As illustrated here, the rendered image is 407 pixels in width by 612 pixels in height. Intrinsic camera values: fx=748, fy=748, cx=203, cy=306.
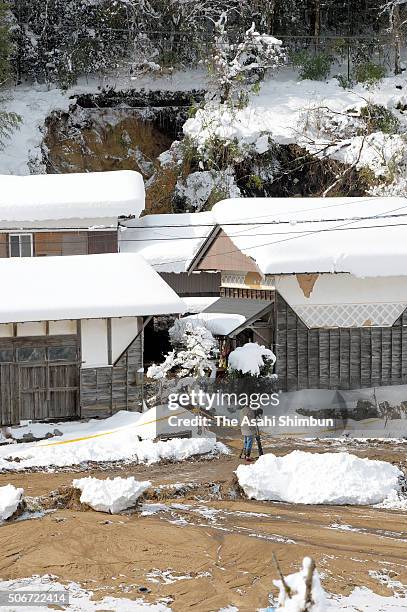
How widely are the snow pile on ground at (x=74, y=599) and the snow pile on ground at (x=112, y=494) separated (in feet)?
7.89

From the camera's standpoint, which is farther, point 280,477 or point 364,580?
point 280,477

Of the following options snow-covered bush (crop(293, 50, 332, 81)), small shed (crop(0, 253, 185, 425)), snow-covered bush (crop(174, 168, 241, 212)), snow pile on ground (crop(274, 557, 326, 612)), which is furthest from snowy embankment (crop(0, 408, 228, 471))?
snow-covered bush (crop(293, 50, 332, 81))

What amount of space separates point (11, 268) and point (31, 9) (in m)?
23.2

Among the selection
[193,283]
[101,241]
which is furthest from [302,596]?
[193,283]

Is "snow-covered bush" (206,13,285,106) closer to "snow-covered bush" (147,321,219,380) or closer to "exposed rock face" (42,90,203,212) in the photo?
"exposed rock face" (42,90,203,212)

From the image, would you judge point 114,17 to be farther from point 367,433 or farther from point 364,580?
point 364,580

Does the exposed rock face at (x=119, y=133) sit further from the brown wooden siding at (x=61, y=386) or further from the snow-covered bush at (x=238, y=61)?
the brown wooden siding at (x=61, y=386)

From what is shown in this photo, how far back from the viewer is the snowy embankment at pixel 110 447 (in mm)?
15078

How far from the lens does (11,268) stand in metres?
18.6

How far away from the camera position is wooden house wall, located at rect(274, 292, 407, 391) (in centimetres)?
1972

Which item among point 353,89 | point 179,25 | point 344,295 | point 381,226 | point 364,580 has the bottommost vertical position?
point 364,580

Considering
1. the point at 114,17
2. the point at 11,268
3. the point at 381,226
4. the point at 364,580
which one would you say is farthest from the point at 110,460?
the point at 114,17

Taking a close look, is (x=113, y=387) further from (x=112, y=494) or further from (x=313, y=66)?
(x=313, y=66)

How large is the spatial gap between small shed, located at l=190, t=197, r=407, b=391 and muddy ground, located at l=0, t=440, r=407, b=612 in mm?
8104
